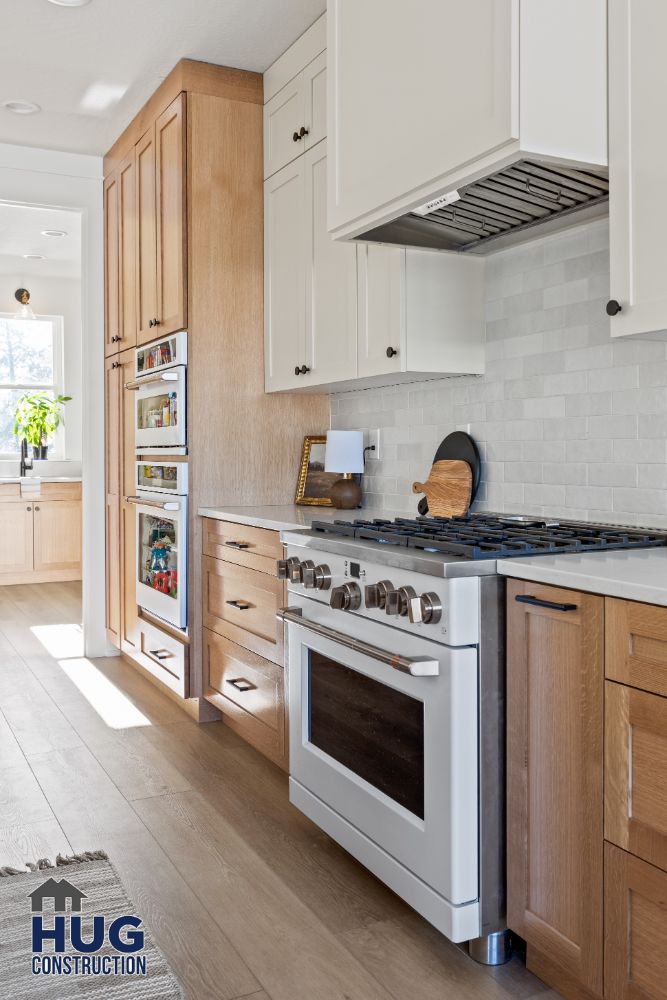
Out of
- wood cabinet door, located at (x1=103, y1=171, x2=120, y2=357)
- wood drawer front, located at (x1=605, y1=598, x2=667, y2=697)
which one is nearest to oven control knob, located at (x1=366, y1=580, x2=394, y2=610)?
wood drawer front, located at (x1=605, y1=598, x2=667, y2=697)

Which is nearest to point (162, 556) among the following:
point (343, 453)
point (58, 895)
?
point (343, 453)

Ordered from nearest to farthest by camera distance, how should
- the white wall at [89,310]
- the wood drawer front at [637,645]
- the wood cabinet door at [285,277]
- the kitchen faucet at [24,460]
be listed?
the wood drawer front at [637,645]
the wood cabinet door at [285,277]
the white wall at [89,310]
the kitchen faucet at [24,460]

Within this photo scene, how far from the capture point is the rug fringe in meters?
2.26

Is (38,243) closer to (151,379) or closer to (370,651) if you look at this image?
(151,379)

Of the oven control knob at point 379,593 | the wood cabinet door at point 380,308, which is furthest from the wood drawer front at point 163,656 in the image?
the oven control knob at point 379,593

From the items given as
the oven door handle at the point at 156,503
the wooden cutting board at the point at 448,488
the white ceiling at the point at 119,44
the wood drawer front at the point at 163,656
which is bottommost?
the wood drawer front at the point at 163,656

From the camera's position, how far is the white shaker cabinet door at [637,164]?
175 cm

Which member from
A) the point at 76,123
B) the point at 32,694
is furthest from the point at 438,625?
the point at 76,123

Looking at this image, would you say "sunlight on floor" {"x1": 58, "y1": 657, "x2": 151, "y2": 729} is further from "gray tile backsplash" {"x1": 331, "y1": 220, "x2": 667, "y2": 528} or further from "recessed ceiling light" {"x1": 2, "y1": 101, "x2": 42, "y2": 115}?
→ "recessed ceiling light" {"x1": 2, "y1": 101, "x2": 42, "y2": 115}

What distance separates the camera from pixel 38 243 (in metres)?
6.92

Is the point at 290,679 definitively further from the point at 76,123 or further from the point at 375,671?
the point at 76,123

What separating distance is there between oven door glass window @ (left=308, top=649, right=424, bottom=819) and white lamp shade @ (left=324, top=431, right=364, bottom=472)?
107 cm

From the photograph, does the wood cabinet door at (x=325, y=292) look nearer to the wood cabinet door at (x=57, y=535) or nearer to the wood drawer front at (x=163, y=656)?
the wood drawer front at (x=163, y=656)

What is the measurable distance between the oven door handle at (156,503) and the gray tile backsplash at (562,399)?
109cm
